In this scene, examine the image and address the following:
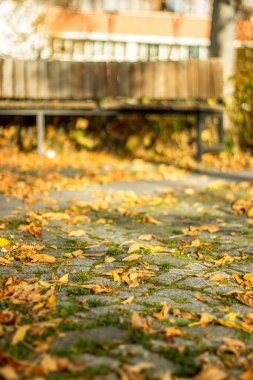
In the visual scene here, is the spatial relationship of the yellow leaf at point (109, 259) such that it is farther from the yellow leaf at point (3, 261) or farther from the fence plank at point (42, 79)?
the fence plank at point (42, 79)

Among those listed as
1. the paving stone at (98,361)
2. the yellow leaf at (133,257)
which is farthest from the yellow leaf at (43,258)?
the paving stone at (98,361)

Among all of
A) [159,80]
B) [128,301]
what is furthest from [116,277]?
[159,80]

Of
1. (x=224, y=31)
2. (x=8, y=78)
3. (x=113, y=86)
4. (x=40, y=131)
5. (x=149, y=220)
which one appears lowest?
(x=149, y=220)

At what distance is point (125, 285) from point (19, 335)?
2.75ft

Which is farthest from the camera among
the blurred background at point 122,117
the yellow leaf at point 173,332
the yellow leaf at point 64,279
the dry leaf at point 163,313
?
the blurred background at point 122,117

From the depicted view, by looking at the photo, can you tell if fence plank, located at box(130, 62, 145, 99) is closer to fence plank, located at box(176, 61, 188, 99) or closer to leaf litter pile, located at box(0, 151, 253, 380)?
fence plank, located at box(176, 61, 188, 99)

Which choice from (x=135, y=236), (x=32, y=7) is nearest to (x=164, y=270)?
(x=135, y=236)

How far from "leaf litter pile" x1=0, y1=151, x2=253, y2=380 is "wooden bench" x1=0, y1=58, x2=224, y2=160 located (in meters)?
2.56

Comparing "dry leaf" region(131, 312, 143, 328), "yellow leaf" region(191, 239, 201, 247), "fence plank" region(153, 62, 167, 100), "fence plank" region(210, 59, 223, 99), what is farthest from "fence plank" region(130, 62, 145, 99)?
"dry leaf" region(131, 312, 143, 328)

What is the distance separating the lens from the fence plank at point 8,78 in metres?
7.93

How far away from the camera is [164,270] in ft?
10.2

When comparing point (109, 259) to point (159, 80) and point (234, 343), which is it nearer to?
point (234, 343)

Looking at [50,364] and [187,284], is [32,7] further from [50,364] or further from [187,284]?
[50,364]

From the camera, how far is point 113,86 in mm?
8266
